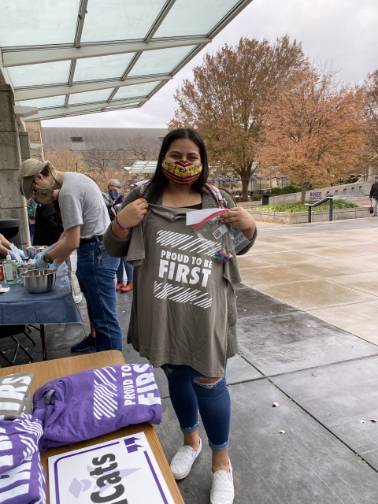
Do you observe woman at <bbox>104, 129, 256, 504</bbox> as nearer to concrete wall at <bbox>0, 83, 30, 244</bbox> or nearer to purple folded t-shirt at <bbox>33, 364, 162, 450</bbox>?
purple folded t-shirt at <bbox>33, 364, 162, 450</bbox>

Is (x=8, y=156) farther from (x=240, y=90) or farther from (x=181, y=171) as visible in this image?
(x=240, y=90)

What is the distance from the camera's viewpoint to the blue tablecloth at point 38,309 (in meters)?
2.41

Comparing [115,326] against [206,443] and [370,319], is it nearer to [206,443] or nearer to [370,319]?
[206,443]

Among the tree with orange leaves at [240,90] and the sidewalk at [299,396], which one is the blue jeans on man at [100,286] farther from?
the tree with orange leaves at [240,90]

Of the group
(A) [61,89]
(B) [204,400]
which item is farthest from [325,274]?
(A) [61,89]

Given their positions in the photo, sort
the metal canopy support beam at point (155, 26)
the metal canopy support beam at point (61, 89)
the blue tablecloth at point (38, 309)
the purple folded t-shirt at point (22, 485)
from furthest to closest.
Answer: the metal canopy support beam at point (61, 89)
the metal canopy support beam at point (155, 26)
the blue tablecloth at point (38, 309)
the purple folded t-shirt at point (22, 485)

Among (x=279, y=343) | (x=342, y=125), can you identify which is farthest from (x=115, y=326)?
(x=342, y=125)

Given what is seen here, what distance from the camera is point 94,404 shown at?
1448 millimetres

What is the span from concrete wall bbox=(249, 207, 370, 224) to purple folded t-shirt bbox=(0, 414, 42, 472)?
13817 millimetres

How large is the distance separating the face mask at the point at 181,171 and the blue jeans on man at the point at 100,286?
1290 millimetres

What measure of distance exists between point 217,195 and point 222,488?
141 cm

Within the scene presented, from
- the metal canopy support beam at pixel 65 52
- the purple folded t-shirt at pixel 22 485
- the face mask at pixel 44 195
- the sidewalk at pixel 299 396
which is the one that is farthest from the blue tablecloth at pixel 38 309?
the metal canopy support beam at pixel 65 52

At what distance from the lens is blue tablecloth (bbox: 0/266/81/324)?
7.89 ft

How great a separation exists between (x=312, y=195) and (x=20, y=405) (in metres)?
14.5
